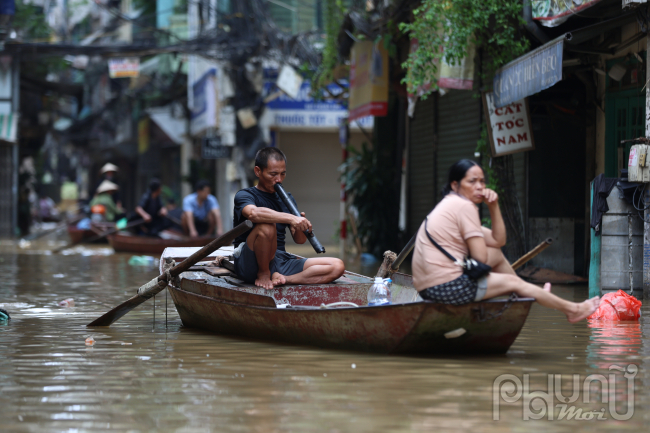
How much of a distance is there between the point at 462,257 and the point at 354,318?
0.83m

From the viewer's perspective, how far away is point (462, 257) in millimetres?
5301

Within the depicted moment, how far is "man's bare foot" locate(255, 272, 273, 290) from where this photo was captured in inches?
268

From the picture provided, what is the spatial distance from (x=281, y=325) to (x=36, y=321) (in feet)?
9.42

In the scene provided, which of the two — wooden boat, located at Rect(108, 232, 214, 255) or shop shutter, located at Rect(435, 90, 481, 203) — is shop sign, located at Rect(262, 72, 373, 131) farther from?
shop shutter, located at Rect(435, 90, 481, 203)

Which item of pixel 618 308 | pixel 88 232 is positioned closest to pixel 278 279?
pixel 618 308

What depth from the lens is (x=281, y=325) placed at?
6.06m

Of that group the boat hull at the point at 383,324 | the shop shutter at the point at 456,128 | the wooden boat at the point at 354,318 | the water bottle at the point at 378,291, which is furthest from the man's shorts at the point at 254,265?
the shop shutter at the point at 456,128

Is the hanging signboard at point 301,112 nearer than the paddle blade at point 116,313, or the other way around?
the paddle blade at point 116,313

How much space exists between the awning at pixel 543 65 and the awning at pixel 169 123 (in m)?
19.1

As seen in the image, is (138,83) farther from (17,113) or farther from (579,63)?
(579,63)

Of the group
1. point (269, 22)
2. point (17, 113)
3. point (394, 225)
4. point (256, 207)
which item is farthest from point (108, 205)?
point (256, 207)

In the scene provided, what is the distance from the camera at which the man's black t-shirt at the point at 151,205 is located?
17.7 meters

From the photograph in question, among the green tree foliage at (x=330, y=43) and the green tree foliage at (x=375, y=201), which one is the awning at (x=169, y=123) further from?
the green tree foliage at (x=330, y=43)

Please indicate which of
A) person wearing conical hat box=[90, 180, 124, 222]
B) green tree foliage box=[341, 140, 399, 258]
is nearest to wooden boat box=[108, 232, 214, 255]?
green tree foliage box=[341, 140, 399, 258]
